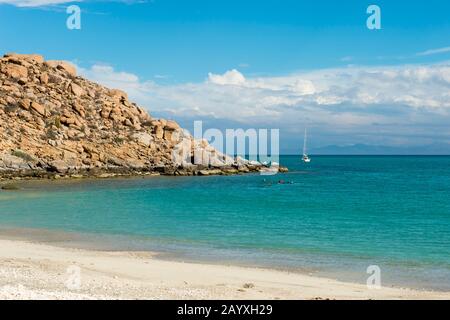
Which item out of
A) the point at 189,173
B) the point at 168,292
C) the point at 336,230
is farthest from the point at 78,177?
the point at 168,292

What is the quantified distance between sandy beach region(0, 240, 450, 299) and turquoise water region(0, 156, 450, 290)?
1962 mm

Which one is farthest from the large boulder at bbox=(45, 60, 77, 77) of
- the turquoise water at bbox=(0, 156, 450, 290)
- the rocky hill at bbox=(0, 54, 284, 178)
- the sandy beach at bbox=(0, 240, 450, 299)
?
the sandy beach at bbox=(0, 240, 450, 299)

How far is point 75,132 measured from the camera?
8894cm

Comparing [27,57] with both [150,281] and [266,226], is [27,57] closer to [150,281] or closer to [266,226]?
[266,226]

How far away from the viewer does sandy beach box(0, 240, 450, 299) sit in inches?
543

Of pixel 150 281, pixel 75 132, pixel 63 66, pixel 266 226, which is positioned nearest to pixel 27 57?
pixel 63 66

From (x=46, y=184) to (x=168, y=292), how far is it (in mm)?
53300

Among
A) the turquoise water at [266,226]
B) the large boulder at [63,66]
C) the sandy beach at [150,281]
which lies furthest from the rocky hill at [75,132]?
the sandy beach at [150,281]

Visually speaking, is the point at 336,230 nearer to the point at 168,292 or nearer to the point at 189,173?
the point at 168,292

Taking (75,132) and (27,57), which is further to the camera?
(27,57)

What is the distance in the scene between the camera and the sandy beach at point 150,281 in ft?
45.2

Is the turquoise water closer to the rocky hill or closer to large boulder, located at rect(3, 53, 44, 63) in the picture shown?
the rocky hill

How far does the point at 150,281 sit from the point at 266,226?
16036mm

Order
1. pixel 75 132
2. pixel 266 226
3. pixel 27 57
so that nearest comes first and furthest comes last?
pixel 266 226
pixel 75 132
pixel 27 57
